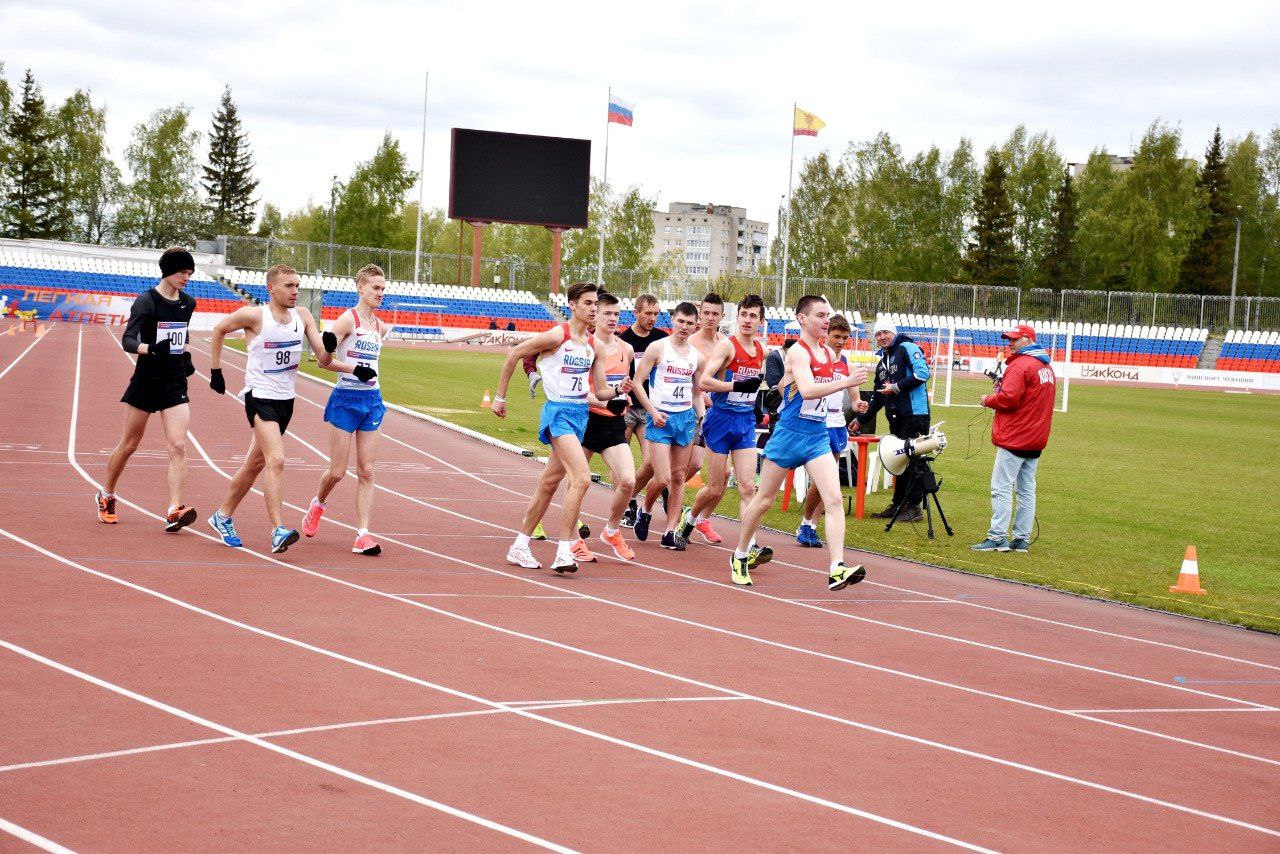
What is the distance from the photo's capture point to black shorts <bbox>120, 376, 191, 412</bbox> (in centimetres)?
999

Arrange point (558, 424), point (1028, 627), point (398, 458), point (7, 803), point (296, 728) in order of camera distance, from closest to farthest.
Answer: point (7, 803) < point (296, 728) < point (1028, 627) < point (558, 424) < point (398, 458)

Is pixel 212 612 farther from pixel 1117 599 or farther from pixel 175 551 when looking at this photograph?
pixel 1117 599

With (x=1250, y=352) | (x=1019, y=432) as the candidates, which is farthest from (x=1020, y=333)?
(x=1250, y=352)

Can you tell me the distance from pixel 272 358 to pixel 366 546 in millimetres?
1560

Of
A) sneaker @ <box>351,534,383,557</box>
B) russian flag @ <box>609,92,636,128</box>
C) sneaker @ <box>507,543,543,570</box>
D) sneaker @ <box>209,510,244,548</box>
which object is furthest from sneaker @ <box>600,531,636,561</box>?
russian flag @ <box>609,92,636,128</box>

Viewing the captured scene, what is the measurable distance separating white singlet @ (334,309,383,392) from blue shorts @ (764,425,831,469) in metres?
3.01

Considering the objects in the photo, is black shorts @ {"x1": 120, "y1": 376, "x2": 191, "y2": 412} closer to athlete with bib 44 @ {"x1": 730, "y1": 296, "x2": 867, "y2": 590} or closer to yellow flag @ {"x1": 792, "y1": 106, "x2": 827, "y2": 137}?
athlete with bib 44 @ {"x1": 730, "y1": 296, "x2": 867, "y2": 590}

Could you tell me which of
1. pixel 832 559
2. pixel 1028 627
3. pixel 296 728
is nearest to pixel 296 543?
pixel 832 559

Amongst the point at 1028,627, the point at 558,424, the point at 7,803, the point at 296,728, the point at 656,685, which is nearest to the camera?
the point at 7,803

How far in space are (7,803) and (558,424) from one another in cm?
549

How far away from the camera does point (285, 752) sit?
5.05m

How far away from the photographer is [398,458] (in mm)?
16875

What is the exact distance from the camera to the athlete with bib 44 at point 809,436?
29.7ft

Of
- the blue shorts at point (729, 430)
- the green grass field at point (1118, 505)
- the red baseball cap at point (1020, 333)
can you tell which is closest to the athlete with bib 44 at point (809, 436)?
the blue shorts at point (729, 430)
